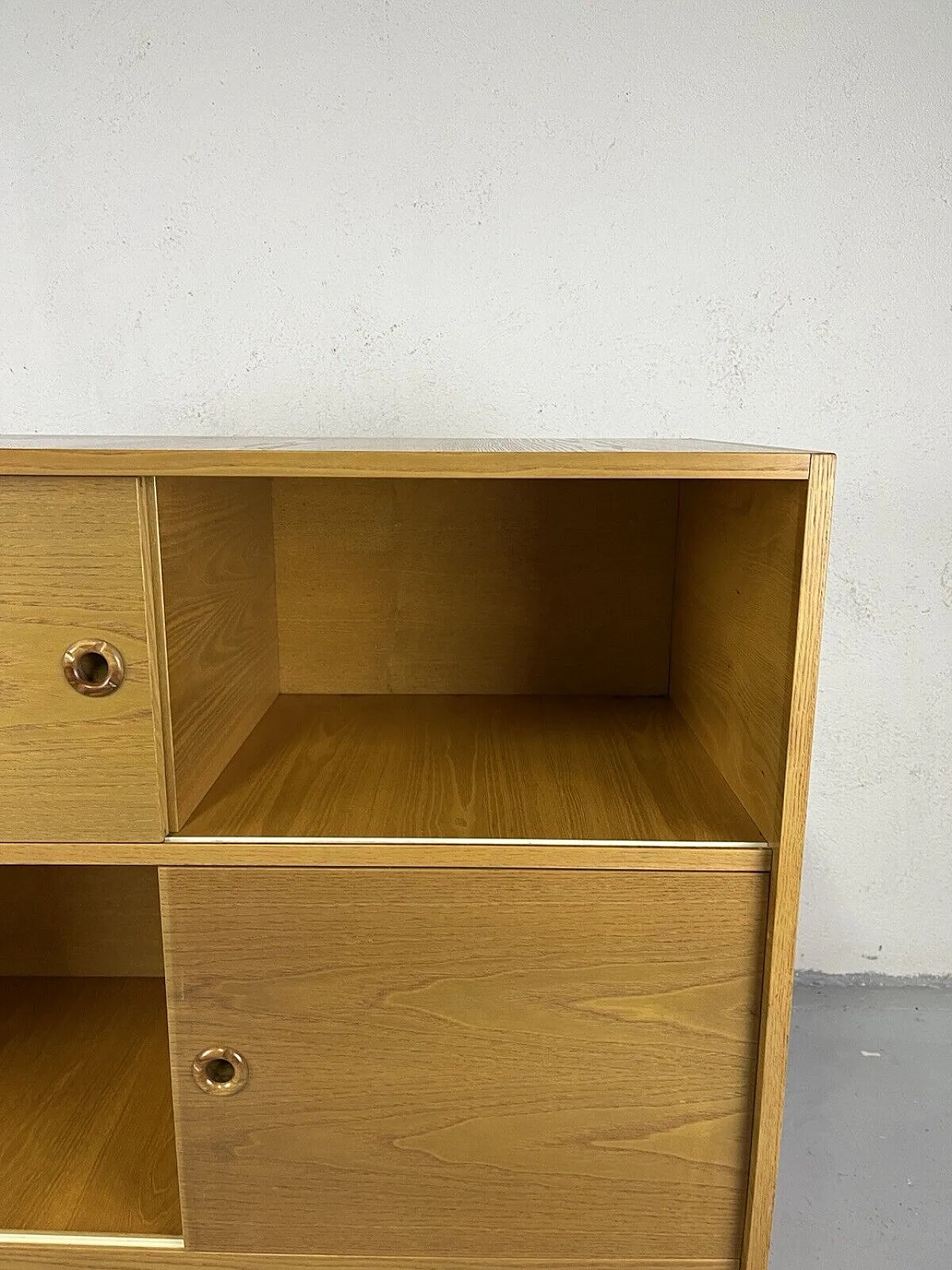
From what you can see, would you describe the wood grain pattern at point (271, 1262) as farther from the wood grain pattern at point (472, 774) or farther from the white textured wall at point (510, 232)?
the white textured wall at point (510, 232)

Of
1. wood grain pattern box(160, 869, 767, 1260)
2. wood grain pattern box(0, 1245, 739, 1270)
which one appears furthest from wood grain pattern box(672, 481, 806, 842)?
wood grain pattern box(0, 1245, 739, 1270)

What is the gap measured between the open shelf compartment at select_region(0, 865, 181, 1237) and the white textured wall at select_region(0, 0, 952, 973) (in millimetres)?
725

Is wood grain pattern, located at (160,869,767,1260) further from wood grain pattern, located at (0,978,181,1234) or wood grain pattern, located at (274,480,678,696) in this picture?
wood grain pattern, located at (274,480,678,696)

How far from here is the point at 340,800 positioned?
0.84 m

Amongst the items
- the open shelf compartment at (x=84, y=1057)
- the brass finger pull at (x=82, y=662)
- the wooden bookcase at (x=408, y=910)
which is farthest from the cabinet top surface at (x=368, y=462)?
the open shelf compartment at (x=84, y=1057)

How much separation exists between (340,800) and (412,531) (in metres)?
0.42

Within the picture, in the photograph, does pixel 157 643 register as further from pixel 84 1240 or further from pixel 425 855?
pixel 84 1240

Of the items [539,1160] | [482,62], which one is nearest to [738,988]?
[539,1160]

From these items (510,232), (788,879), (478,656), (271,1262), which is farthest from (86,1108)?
(510,232)

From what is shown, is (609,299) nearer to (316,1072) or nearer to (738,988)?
(738,988)

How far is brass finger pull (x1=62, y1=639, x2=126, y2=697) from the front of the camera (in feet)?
2.43

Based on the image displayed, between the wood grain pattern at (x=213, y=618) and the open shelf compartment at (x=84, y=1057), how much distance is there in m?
0.39

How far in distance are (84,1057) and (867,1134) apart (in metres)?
1.03

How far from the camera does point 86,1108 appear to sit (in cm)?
104
